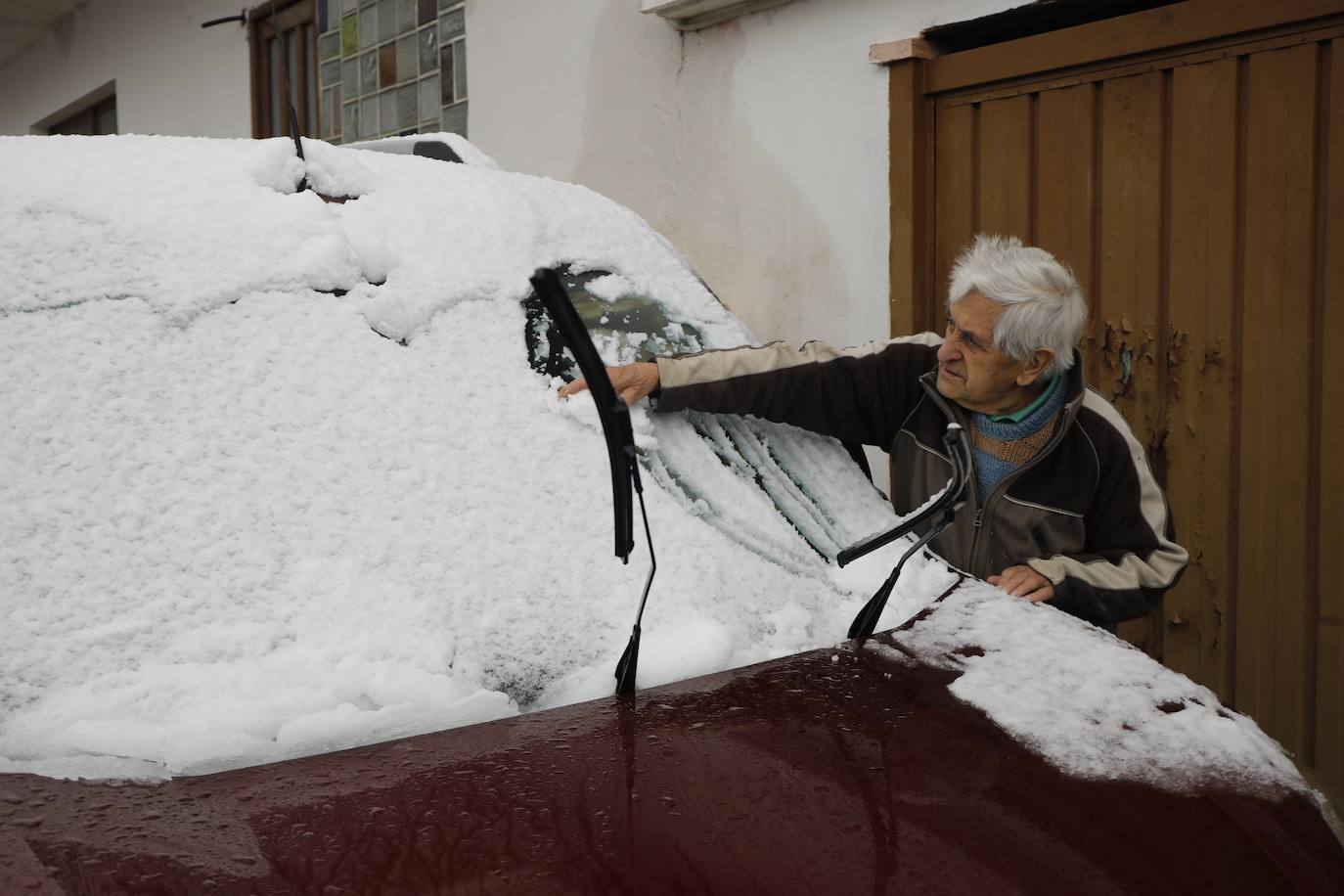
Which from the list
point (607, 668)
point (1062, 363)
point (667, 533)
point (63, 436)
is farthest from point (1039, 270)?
point (63, 436)

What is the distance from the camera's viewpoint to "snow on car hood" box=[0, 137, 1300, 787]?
106 cm

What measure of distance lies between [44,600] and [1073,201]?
9.64ft

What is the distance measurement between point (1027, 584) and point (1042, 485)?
1.10 ft

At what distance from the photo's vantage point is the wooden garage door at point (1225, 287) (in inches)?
108

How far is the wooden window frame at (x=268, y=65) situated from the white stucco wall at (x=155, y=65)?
0.13m

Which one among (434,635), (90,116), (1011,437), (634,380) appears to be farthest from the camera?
(90,116)

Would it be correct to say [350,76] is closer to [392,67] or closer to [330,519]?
[392,67]

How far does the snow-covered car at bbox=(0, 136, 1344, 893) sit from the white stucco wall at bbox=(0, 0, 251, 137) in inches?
229

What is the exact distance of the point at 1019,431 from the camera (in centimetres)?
228

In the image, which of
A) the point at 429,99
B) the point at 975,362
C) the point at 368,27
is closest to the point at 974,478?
the point at 975,362

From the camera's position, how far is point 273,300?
4.66 ft

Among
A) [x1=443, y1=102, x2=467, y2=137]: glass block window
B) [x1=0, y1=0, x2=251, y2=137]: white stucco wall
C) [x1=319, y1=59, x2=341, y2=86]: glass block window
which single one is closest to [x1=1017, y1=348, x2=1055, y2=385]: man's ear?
[x1=443, y1=102, x2=467, y2=137]: glass block window

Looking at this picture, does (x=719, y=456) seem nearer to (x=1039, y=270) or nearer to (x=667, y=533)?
(x=667, y=533)

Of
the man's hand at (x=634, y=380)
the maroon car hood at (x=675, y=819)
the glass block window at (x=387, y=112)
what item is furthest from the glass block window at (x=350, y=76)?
the maroon car hood at (x=675, y=819)
